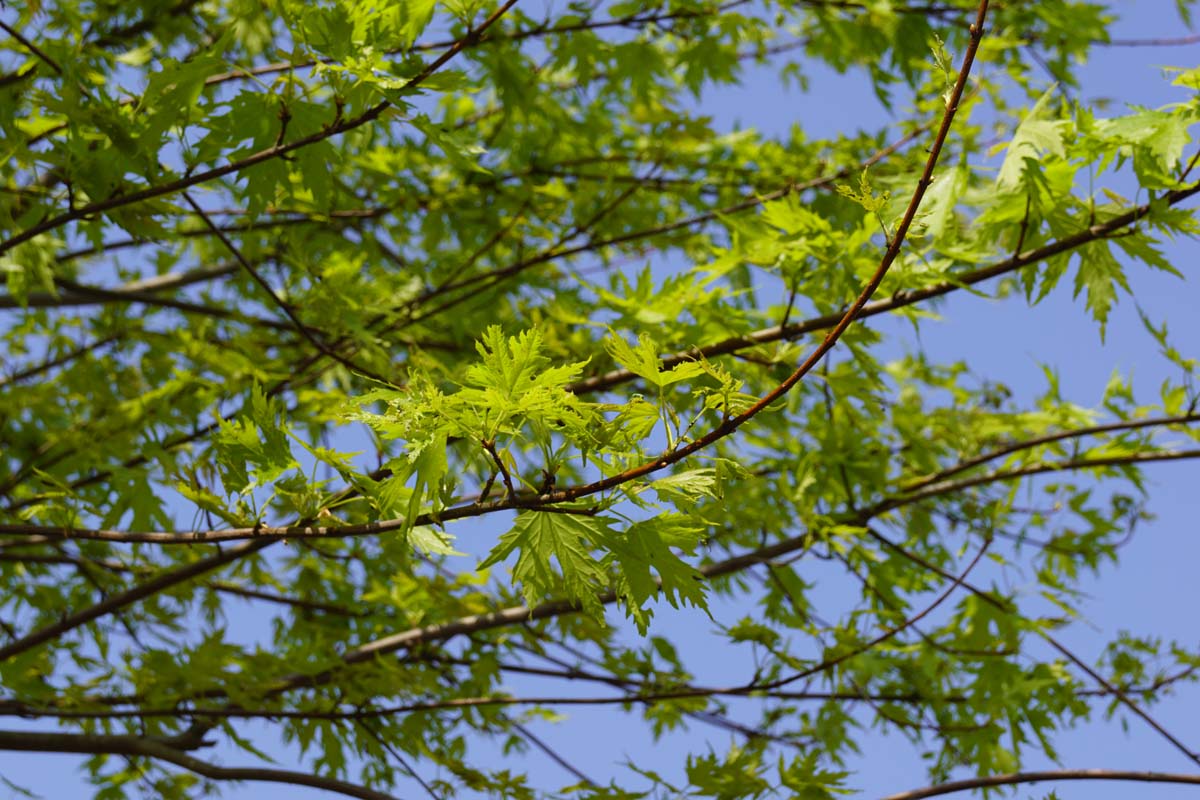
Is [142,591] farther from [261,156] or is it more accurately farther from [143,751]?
[261,156]

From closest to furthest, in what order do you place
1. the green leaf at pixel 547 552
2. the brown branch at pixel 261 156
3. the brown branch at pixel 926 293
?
the green leaf at pixel 547 552 → the brown branch at pixel 261 156 → the brown branch at pixel 926 293

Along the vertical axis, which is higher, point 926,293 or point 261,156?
point 261,156

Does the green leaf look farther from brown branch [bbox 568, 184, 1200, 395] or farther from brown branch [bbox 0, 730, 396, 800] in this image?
brown branch [bbox 0, 730, 396, 800]

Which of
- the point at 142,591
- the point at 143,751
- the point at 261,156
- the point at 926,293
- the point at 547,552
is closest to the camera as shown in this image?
the point at 547,552

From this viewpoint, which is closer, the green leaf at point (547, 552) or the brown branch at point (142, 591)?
the green leaf at point (547, 552)

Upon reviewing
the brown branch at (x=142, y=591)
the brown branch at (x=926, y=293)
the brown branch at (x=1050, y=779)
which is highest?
the brown branch at (x=926, y=293)

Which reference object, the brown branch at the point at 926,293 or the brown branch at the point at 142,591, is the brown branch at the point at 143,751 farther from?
the brown branch at the point at 926,293

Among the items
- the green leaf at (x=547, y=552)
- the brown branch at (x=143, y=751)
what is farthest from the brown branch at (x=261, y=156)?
the brown branch at (x=143, y=751)

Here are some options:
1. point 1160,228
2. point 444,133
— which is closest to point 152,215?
point 444,133

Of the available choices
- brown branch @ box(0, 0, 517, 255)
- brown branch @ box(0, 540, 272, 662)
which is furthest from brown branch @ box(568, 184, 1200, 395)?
brown branch @ box(0, 540, 272, 662)

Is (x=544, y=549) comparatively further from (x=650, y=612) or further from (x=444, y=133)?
(x=444, y=133)

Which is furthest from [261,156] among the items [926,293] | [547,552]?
[926,293]

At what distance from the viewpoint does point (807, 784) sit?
8.04 feet

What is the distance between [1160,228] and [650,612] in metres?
1.38
